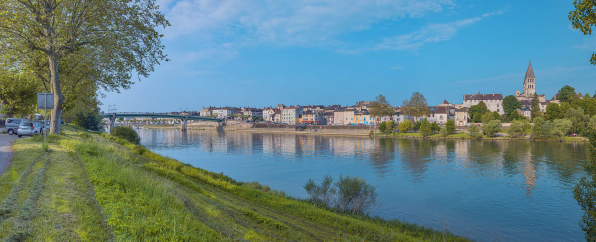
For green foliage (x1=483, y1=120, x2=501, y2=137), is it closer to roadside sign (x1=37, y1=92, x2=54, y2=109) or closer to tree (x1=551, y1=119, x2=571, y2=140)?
tree (x1=551, y1=119, x2=571, y2=140)

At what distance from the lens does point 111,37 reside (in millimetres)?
17734

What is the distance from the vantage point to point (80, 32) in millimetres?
17609

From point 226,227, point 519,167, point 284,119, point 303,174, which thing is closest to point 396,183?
point 303,174

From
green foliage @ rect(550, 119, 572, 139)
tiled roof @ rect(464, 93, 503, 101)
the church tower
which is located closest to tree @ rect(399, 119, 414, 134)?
green foliage @ rect(550, 119, 572, 139)

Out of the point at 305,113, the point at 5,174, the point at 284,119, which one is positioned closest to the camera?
the point at 5,174

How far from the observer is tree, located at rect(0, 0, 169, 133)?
16047mm

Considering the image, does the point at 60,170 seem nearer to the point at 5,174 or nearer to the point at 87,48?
the point at 5,174

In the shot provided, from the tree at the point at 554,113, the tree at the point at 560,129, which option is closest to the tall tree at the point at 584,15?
the tree at the point at 560,129

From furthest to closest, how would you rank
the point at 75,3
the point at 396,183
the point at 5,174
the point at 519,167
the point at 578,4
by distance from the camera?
the point at 519,167, the point at 396,183, the point at 75,3, the point at 578,4, the point at 5,174

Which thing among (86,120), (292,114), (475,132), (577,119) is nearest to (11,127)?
(86,120)

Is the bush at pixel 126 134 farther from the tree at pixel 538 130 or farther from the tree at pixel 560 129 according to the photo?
the tree at pixel 560 129

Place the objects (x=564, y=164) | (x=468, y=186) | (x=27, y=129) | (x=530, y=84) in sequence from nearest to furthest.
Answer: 1. (x=27, y=129)
2. (x=468, y=186)
3. (x=564, y=164)
4. (x=530, y=84)

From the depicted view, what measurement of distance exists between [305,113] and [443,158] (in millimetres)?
118759

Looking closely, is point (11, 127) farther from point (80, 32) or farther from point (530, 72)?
point (530, 72)
